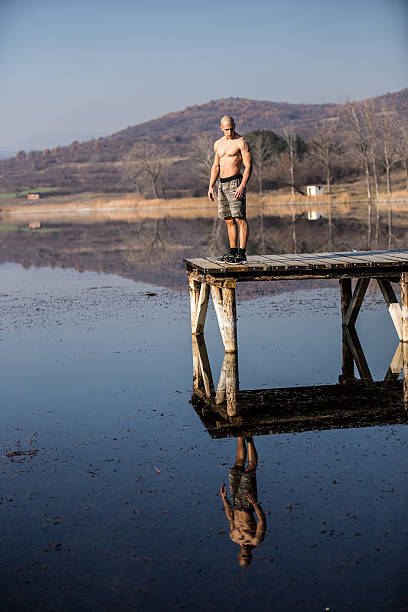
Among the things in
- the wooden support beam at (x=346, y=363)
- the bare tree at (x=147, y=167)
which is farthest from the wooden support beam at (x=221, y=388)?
the bare tree at (x=147, y=167)

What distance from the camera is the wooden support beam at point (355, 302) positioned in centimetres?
1378

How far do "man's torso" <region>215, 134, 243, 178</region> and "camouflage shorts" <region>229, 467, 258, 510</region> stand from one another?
5901 mm

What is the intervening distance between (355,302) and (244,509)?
8.15 metres

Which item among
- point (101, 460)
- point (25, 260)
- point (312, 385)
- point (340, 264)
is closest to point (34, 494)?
point (101, 460)

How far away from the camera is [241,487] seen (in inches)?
272

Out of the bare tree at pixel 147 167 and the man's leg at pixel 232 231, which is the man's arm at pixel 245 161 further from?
the bare tree at pixel 147 167

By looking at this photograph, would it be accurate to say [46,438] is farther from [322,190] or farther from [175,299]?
[322,190]

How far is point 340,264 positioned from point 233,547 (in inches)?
263

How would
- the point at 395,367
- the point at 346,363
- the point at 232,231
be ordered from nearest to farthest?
the point at 395,367 → the point at 346,363 → the point at 232,231

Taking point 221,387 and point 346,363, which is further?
point 346,363

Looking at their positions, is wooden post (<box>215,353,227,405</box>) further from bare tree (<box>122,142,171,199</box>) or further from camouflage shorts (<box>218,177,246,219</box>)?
bare tree (<box>122,142,171,199</box>)

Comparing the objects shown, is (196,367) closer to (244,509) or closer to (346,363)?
(346,363)

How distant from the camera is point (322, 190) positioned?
282ft

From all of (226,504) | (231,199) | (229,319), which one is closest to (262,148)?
(231,199)
